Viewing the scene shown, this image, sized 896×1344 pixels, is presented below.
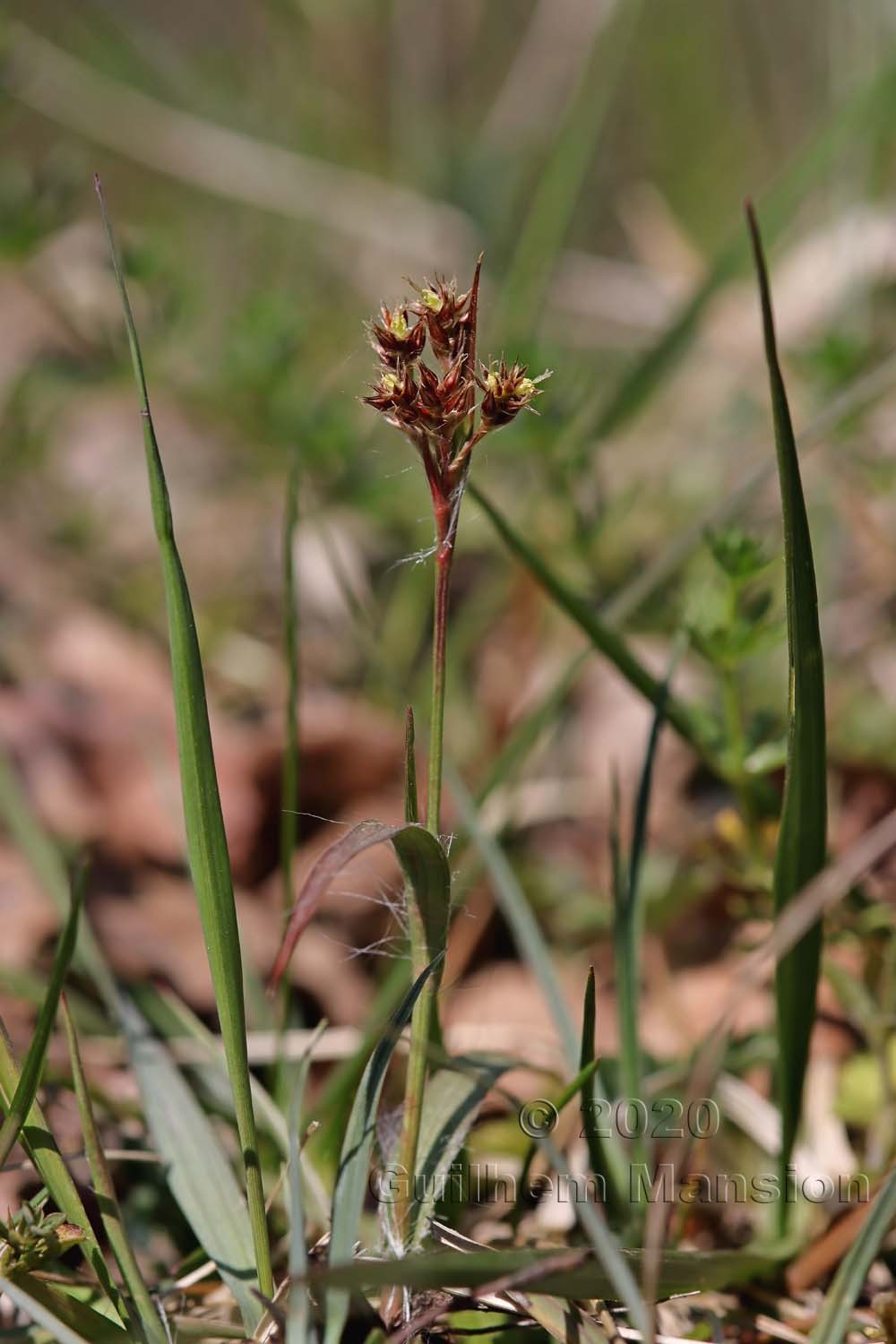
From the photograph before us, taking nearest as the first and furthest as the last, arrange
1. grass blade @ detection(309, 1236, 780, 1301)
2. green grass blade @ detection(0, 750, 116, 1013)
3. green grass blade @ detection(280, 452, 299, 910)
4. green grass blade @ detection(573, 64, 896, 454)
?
grass blade @ detection(309, 1236, 780, 1301)
green grass blade @ detection(280, 452, 299, 910)
green grass blade @ detection(0, 750, 116, 1013)
green grass blade @ detection(573, 64, 896, 454)

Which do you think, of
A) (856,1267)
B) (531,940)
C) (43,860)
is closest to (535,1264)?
(856,1267)

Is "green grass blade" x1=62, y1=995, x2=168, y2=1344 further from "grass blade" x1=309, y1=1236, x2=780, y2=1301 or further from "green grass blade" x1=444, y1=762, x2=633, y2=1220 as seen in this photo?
"green grass blade" x1=444, y1=762, x2=633, y2=1220

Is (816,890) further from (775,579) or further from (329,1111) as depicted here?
(775,579)

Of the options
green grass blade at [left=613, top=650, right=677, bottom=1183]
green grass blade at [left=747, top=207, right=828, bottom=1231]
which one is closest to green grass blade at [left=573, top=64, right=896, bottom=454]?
green grass blade at [left=613, top=650, right=677, bottom=1183]

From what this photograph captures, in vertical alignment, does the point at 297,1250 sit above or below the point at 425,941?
below

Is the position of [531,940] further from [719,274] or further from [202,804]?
[719,274]
